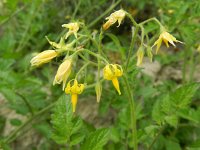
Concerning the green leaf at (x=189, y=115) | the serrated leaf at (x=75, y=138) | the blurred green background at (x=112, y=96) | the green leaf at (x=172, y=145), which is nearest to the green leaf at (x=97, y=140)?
the serrated leaf at (x=75, y=138)

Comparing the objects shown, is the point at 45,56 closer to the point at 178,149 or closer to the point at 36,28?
the point at 178,149

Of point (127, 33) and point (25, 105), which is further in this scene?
point (127, 33)

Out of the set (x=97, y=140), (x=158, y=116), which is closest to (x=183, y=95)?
(x=158, y=116)

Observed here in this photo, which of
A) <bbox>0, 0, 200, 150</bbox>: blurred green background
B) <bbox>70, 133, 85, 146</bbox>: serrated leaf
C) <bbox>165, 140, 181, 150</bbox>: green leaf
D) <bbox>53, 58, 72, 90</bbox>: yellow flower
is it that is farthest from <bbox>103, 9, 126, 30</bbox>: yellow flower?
<bbox>165, 140, 181, 150</bbox>: green leaf

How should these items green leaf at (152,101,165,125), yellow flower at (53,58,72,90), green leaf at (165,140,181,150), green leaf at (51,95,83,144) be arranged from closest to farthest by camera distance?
yellow flower at (53,58,72,90), green leaf at (51,95,83,144), green leaf at (152,101,165,125), green leaf at (165,140,181,150)

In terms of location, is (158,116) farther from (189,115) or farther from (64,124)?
(64,124)

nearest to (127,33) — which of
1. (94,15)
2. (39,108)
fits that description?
(94,15)

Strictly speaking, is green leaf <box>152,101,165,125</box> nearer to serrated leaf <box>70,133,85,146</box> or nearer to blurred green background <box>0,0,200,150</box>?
blurred green background <box>0,0,200,150</box>
